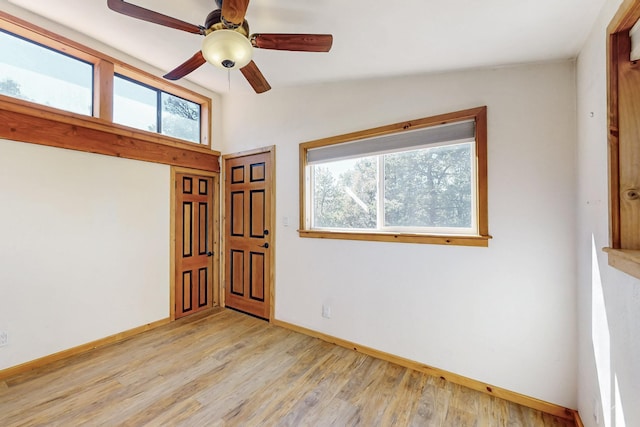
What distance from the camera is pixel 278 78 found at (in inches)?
107

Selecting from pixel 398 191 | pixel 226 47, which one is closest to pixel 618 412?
pixel 398 191

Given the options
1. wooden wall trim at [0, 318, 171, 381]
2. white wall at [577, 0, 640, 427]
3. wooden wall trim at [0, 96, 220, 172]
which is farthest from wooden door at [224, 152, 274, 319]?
white wall at [577, 0, 640, 427]

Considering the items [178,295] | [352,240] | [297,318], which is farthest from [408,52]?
[178,295]

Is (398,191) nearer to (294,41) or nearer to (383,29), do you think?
(383,29)

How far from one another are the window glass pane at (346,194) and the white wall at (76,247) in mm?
1839

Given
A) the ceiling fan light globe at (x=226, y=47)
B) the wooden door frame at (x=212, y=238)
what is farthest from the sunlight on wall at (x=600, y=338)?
the wooden door frame at (x=212, y=238)

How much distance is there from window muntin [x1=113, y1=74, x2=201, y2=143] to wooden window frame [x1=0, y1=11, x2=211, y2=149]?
74 mm

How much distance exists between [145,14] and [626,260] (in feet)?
7.95

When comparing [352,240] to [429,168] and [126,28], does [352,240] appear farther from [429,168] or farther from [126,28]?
[126,28]

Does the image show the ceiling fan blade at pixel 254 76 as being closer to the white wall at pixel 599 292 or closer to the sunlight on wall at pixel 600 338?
the white wall at pixel 599 292

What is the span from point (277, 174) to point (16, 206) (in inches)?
87.3

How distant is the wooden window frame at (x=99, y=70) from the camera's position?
213cm

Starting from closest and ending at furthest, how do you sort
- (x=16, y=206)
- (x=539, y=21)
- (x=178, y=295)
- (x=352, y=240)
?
(x=539, y=21)
(x=16, y=206)
(x=352, y=240)
(x=178, y=295)

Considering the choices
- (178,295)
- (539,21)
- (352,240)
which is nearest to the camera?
(539,21)
